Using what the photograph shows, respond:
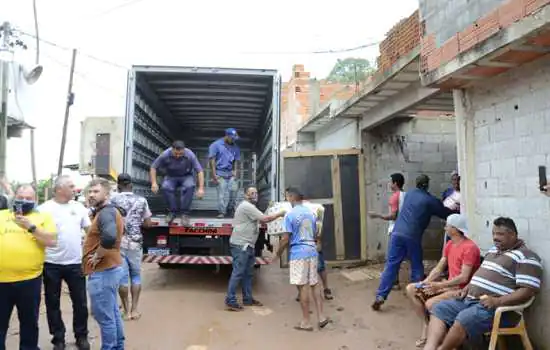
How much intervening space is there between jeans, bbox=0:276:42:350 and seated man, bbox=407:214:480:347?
10.7 ft

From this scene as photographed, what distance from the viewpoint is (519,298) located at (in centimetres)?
366

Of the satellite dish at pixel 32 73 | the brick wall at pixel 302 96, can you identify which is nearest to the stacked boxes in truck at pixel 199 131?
the brick wall at pixel 302 96

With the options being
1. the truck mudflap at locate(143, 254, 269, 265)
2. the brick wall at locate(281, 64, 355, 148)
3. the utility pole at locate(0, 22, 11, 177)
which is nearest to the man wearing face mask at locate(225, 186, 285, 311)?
the truck mudflap at locate(143, 254, 269, 265)

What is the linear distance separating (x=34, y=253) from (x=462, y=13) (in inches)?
168

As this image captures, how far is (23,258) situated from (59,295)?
30.0 inches

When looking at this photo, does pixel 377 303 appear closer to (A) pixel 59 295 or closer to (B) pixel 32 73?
(A) pixel 59 295

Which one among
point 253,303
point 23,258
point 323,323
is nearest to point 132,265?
point 253,303

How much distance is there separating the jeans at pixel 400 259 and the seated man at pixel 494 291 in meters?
1.59

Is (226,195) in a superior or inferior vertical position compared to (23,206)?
superior

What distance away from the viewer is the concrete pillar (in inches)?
193

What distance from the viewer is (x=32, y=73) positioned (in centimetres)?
1198

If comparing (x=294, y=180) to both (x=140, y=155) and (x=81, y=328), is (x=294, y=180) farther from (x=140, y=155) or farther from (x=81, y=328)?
(x=81, y=328)

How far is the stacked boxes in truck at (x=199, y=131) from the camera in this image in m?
6.84

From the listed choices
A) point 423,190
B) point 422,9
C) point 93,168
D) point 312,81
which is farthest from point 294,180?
point 93,168
